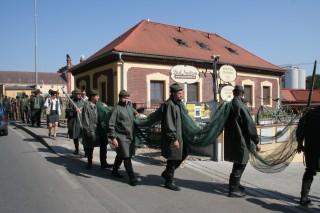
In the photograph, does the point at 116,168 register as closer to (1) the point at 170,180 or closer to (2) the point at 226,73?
(1) the point at 170,180

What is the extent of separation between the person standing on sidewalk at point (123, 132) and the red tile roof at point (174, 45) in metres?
11.1

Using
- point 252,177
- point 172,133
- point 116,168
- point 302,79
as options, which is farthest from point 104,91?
point 302,79

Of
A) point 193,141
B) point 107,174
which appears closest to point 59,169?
point 107,174

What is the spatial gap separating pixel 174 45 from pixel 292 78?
35804mm

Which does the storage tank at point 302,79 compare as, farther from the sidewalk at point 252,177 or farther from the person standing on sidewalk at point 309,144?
the person standing on sidewalk at point 309,144

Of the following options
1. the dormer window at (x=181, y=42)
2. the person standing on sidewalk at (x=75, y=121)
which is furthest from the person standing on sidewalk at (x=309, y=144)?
the dormer window at (x=181, y=42)

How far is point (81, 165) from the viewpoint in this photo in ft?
24.8

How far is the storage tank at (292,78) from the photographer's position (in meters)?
50.0

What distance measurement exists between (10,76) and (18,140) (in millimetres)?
74816

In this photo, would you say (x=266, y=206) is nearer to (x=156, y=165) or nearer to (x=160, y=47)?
(x=156, y=165)

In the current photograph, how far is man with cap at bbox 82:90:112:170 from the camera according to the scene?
709cm

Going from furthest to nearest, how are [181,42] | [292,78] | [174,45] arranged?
[292,78] < [181,42] < [174,45]

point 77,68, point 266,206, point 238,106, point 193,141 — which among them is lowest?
point 266,206

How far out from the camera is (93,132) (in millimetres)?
7125
